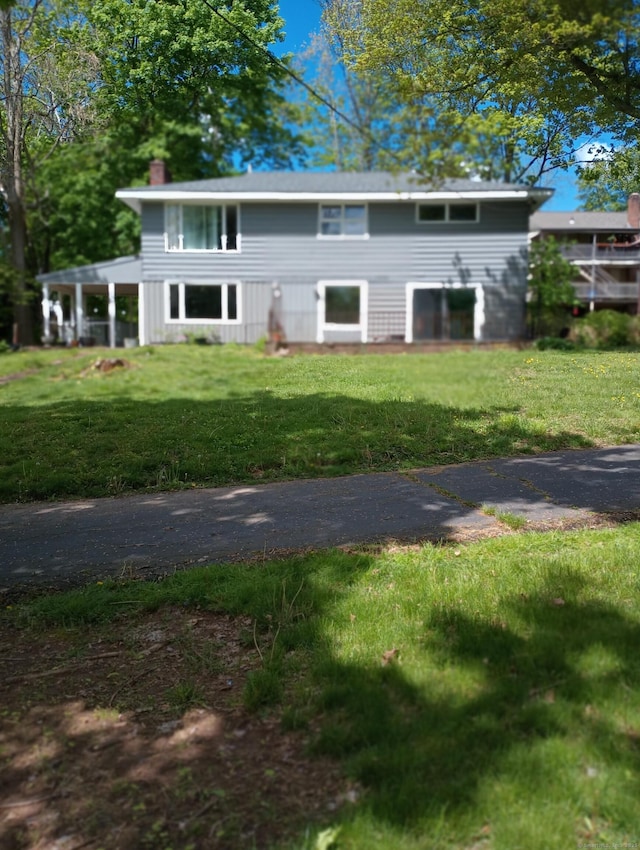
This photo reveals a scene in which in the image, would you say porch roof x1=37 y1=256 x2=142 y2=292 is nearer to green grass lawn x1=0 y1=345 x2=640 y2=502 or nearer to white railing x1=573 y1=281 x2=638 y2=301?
green grass lawn x1=0 y1=345 x2=640 y2=502

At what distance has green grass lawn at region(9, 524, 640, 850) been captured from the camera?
271 cm

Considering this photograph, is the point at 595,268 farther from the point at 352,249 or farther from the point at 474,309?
the point at 352,249

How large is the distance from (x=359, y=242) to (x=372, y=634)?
2190 cm

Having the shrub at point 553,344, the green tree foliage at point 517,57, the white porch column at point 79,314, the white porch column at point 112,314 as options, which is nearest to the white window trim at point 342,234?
the white porch column at point 112,314

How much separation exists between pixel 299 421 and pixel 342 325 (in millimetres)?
14933

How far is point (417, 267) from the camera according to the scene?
81.3 ft

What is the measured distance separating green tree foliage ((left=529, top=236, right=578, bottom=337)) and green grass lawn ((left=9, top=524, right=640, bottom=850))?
20.6 meters

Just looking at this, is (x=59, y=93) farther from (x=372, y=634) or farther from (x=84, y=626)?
(x=372, y=634)

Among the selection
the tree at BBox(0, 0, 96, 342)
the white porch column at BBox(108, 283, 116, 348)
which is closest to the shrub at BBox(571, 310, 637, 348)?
the tree at BBox(0, 0, 96, 342)

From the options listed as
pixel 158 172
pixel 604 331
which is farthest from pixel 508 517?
pixel 158 172

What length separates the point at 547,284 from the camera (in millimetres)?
25516

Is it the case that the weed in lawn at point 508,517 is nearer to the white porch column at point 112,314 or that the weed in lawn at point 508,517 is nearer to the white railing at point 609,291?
the white porch column at point 112,314

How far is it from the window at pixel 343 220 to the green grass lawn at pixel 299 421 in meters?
11.5

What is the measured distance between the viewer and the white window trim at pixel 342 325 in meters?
24.5
